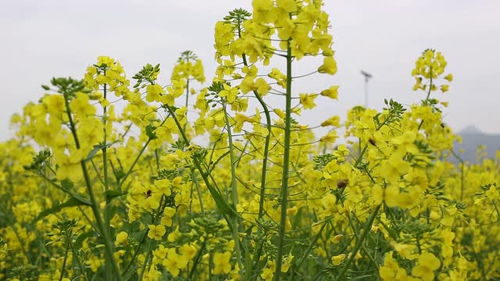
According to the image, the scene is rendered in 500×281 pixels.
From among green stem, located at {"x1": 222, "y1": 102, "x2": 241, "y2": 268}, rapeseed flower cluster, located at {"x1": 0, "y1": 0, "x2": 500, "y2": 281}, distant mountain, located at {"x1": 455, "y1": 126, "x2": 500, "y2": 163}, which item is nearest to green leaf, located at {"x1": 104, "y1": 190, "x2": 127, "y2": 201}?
rapeseed flower cluster, located at {"x1": 0, "y1": 0, "x2": 500, "y2": 281}

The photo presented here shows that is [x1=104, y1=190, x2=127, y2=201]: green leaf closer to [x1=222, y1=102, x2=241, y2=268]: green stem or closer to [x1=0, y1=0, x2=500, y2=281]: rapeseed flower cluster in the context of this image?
[x1=0, y1=0, x2=500, y2=281]: rapeseed flower cluster

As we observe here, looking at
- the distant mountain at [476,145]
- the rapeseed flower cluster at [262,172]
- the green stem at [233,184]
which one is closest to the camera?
the rapeseed flower cluster at [262,172]

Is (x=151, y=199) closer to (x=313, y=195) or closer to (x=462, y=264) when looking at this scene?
(x=313, y=195)

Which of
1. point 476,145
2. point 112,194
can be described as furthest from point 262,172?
point 476,145

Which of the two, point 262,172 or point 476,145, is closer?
point 262,172

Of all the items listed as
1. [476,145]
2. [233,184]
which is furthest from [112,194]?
[476,145]

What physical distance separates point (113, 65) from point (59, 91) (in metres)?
1.19

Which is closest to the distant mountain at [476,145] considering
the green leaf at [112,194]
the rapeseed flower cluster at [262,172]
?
the rapeseed flower cluster at [262,172]

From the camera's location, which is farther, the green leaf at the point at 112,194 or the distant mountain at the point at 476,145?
the distant mountain at the point at 476,145

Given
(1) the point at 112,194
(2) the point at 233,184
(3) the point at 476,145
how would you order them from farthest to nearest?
(3) the point at 476,145 < (2) the point at 233,184 < (1) the point at 112,194

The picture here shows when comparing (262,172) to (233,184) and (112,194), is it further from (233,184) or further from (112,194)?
(112,194)

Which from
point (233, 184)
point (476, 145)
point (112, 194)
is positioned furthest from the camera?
point (476, 145)

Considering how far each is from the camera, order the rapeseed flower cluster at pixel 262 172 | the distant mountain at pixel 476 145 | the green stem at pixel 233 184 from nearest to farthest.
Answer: the rapeseed flower cluster at pixel 262 172, the green stem at pixel 233 184, the distant mountain at pixel 476 145

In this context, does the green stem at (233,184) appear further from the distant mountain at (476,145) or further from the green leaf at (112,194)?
the distant mountain at (476,145)
